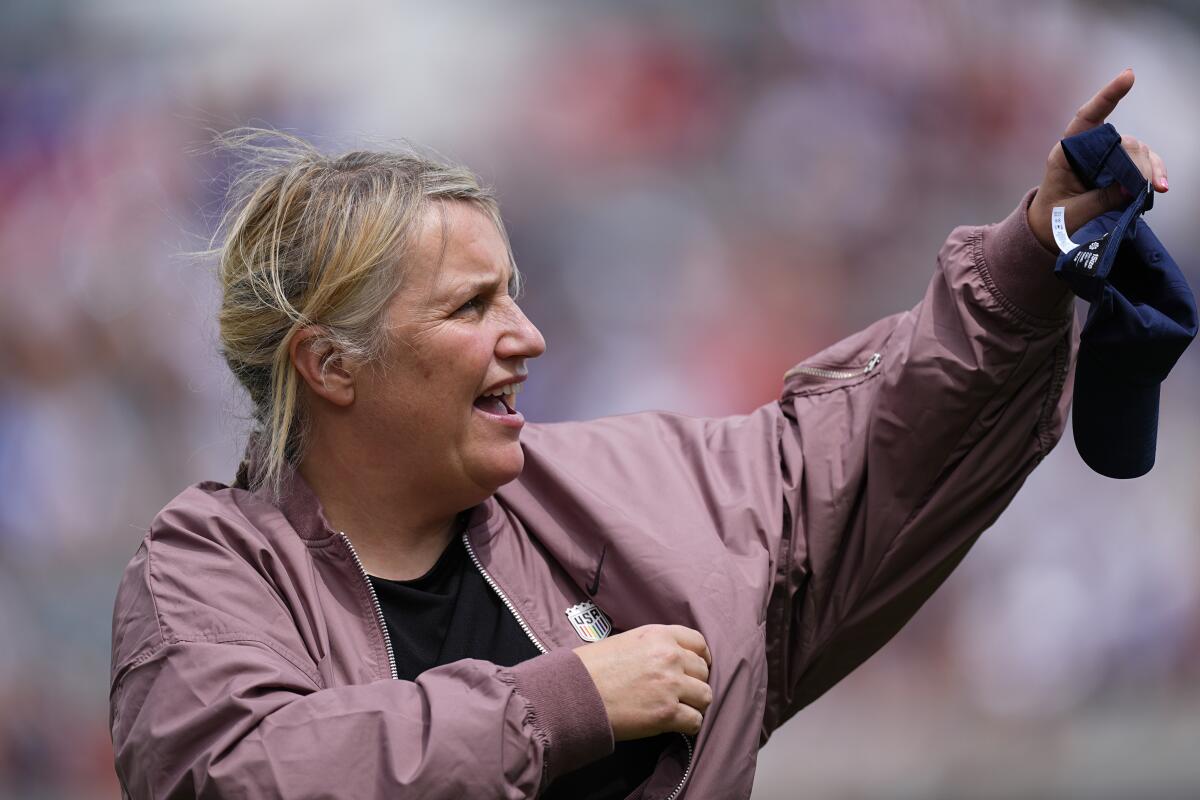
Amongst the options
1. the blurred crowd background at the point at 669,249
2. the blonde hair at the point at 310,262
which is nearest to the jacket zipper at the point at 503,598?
the blonde hair at the point at 310,262

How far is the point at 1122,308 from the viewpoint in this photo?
4.19 feet

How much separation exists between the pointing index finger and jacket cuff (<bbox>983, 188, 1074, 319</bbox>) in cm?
8

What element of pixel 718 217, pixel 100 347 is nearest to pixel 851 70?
pixel 718 217

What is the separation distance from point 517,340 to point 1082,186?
609 mm

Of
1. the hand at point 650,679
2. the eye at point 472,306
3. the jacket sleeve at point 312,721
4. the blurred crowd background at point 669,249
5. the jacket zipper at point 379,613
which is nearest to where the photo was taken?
the jacket sleeve at point 312,721

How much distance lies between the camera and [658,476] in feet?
5.05

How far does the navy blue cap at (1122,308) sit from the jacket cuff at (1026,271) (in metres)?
0.05

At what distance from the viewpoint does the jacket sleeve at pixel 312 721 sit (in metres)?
1.11

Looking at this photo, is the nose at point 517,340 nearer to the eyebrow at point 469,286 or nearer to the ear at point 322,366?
the eyebrow at point 469,286

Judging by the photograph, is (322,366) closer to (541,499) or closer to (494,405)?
(494,405)

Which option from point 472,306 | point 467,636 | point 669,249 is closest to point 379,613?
point 467,636

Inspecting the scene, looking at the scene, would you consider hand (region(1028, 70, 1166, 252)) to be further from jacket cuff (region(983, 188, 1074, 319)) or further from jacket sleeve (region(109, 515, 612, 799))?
jacket sleeve (region(109, 515, 612, 799))

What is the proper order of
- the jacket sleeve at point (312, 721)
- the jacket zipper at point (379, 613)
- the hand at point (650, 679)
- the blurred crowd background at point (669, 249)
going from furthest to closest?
the blurred crowd background at point (669, 249) < the jacket zipper at point (379, 613) < the hand at point (650, 679) < the jacket sleeve at point (312, 721)

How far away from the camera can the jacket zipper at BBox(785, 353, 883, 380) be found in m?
1.51
